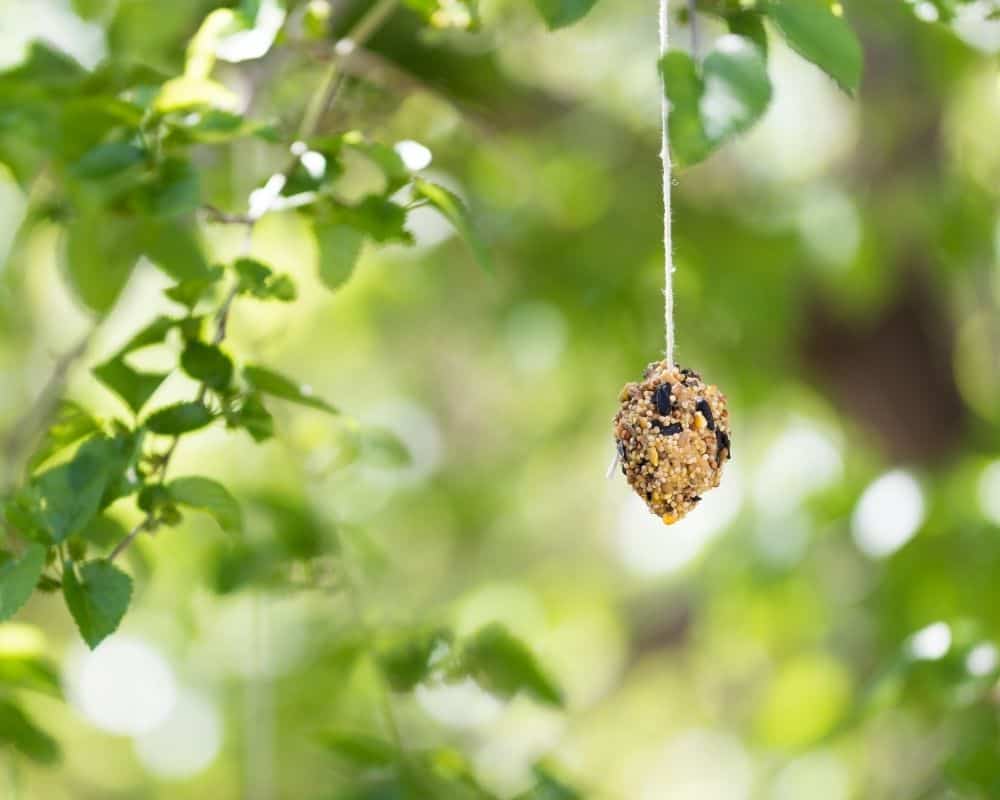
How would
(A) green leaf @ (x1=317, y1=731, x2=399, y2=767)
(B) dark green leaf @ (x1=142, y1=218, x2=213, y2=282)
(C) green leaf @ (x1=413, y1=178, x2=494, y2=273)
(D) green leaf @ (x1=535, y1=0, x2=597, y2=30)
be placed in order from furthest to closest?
1. (A) green leaf @ (x1=317, y1=731, x2=399, y2=767)
2. (B) dark green leaf @ (x1=142, y1=218, x2=213, y2=282)
3. (C) green leaf @ (x1=413, y1=178, x2=494, y2=273)
4. (D) green leaf @ (x1=535, y1=0, x2=597, y2=30)

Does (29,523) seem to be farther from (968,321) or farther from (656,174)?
(968,321)

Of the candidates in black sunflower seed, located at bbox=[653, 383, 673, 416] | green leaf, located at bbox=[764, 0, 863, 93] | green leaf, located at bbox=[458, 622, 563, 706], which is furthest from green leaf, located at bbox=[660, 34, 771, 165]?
green leaf, located at bbox=[458, 622, 563, 706]

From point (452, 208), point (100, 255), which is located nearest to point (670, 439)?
point (452, 208)

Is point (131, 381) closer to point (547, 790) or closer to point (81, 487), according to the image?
point (81, 487)

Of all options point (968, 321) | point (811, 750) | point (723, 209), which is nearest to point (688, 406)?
point (811, 750)

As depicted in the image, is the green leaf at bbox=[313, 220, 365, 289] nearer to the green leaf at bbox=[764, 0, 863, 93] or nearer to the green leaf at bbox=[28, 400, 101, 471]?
the green leaf at bbox=[28, 400, 101, 471]

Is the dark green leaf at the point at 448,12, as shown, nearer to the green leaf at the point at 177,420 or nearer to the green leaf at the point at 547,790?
the green leaf at the point at 177,420
